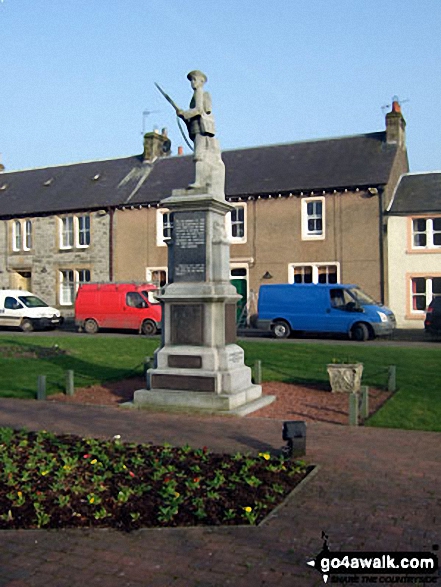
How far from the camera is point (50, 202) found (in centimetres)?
3800

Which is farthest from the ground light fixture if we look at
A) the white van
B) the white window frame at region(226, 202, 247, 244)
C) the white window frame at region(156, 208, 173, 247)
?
the white window frame at region(156, 208, 173, 247)

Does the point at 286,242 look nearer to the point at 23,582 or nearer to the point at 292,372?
the point at 292,372

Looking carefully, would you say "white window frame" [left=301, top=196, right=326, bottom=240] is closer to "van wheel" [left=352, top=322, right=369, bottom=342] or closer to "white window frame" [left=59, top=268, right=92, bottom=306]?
"van wheel" [left=352, top=322, right=369, bottom=342]

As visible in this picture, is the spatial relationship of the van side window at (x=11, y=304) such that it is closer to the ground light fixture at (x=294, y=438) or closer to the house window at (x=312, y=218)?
the house window at (x=312, y=218)

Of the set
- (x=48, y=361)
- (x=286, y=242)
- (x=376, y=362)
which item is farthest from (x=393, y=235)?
(x=48, y=361)

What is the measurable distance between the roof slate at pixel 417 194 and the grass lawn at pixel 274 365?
438 inches

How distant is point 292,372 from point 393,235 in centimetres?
1629

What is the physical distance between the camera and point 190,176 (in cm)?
3462

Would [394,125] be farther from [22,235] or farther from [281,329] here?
[22,235]

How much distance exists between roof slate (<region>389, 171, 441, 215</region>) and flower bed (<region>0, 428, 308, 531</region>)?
24.2m

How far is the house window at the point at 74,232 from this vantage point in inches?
1444

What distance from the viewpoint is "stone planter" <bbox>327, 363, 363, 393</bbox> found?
1259 cm

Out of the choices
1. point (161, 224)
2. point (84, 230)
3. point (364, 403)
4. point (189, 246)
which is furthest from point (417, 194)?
point (364, 403)

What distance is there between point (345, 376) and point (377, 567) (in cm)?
804
